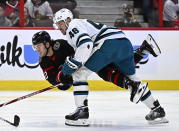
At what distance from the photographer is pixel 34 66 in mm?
7496

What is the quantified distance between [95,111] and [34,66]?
2417 mm

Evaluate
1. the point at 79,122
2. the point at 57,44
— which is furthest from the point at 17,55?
the point at 79,122

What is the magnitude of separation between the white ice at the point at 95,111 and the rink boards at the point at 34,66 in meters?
0.31

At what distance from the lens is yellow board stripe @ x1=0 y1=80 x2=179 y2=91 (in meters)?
7.37

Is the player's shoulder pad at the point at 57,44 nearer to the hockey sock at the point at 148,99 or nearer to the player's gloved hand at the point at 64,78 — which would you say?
the player's gloved hand at the point at 64,78

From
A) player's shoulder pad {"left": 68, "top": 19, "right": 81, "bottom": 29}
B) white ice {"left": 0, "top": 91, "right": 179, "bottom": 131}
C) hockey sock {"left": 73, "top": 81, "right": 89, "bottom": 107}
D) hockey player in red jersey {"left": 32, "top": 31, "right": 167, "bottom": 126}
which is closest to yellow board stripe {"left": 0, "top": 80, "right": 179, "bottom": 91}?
white ice {"left": 0, "top": 91, "right": 179, "bottom": 131}

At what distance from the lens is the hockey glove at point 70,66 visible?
4129 mm

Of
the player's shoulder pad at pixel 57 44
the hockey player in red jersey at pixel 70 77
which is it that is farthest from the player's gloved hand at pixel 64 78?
the player's shoulder pad at pixel 57 44

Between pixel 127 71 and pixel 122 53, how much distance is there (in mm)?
162

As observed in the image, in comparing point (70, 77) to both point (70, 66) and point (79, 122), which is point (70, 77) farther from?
point (79, 122)

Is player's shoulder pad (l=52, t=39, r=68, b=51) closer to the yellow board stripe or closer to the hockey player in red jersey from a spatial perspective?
the hockey player in red jersey

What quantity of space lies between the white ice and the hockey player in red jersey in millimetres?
105

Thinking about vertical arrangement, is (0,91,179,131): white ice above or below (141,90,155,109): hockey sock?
below

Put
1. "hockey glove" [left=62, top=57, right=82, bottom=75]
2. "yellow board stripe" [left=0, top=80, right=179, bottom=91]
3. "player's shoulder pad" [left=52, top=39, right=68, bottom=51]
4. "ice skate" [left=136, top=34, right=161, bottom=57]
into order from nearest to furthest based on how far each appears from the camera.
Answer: "hockey glove" [left=62, top=57, right=82, bottom=75] → "player's shoulder pad" [left=52, top=39, right=68, bottom=51] → "ice skate" [left=136, top=34, right=161, bottom=57] → "yellow board stripe" [left=0, top=80, right=179, bottom=91]
